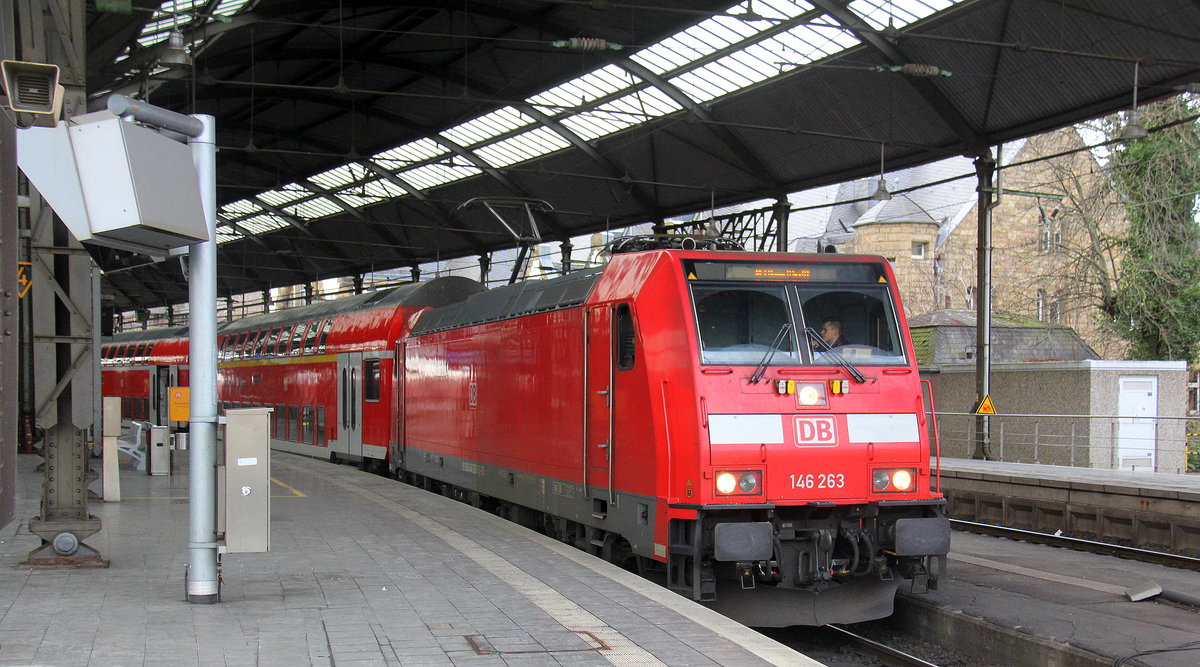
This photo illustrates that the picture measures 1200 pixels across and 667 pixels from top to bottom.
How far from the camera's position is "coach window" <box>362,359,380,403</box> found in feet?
67.2

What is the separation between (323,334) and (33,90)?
17995mm

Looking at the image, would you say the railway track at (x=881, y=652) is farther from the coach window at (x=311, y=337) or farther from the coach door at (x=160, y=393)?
the coach door at (x=160, y=393)

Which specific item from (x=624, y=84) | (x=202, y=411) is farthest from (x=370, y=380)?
(x=202, y=411)

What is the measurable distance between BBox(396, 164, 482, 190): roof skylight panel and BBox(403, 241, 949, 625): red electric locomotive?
2663cm

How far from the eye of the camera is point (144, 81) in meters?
21.1

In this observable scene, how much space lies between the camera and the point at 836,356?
9.47 metres

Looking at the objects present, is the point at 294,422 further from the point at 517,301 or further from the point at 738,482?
the point at 738,482

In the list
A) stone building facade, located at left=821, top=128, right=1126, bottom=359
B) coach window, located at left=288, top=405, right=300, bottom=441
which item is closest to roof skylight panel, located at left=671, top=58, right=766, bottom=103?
coach window, located at left=288, top=405, right=300, bottom=441

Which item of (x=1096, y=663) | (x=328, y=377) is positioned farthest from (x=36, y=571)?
(x=328, y=377)

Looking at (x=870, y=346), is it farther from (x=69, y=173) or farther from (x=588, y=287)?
(x=69, y=173)

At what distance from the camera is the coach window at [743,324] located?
9164 mm

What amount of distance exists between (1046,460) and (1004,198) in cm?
2576

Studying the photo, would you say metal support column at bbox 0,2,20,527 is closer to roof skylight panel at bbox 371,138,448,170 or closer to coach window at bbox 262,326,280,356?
coach window at bbox 262,326,280,356

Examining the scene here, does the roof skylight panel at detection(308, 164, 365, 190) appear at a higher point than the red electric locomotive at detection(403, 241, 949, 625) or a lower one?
higher
